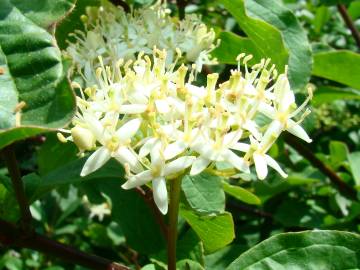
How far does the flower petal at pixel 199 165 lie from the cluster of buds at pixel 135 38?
36cm

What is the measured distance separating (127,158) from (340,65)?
0.57 metres

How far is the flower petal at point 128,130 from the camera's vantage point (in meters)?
0.91

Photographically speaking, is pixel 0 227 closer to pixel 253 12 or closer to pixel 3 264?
pixel 253 12

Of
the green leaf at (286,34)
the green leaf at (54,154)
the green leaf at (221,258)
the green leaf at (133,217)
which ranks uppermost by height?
the green leaf at (286,34)

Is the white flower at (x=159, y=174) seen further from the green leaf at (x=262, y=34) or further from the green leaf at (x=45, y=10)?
the green leaf at (x=262, y=34)

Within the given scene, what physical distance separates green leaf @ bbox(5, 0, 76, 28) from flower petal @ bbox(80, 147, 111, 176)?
0.17 m

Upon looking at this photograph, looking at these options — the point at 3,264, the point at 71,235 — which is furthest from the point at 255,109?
the point at 71,235

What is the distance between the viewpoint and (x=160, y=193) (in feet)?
2.86

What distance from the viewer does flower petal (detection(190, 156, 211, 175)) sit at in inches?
33.9

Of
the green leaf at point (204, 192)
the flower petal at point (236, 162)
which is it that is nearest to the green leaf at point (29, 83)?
the flower petal at point (236, 162)

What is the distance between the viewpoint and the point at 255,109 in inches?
37.8

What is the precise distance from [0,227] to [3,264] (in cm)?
102

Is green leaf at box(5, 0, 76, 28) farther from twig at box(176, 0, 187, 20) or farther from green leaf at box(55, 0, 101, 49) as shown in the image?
twig at box(176, 0, 187, 20)

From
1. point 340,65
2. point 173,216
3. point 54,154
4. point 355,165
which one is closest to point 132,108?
point 173,216
